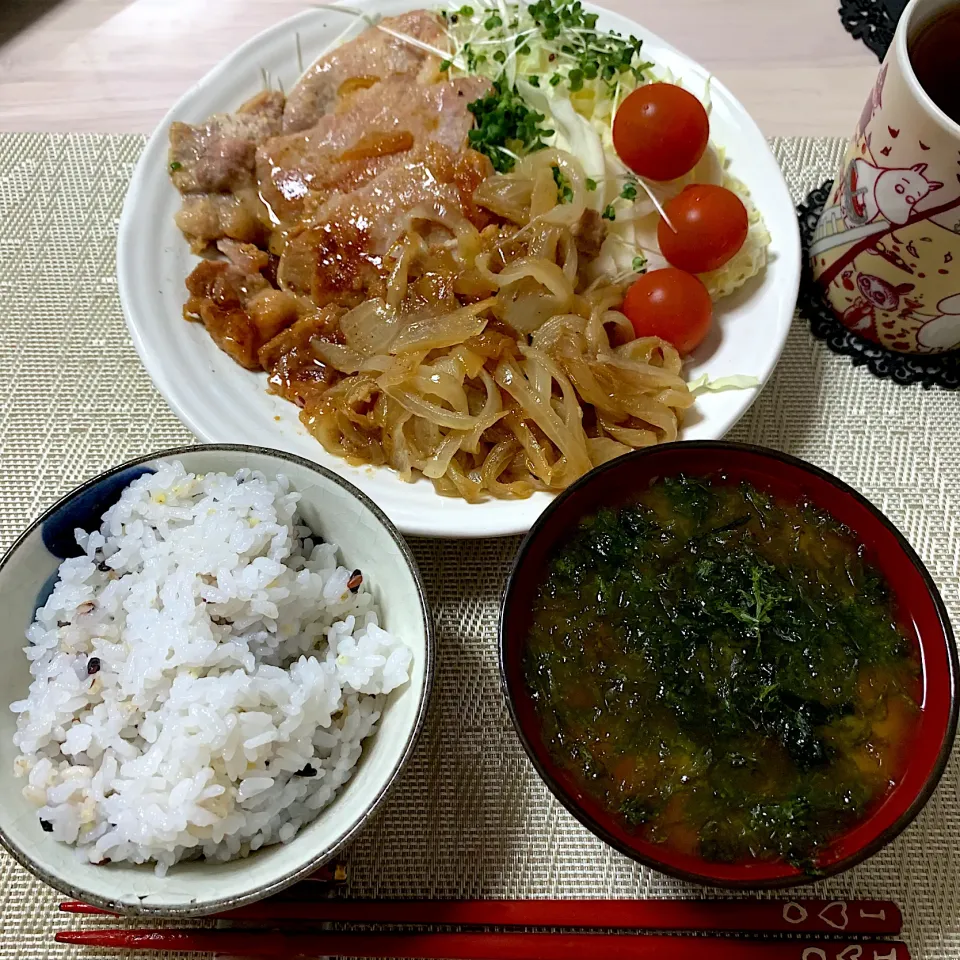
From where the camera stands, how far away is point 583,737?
1495 millimetres

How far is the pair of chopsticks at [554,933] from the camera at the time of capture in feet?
5.26

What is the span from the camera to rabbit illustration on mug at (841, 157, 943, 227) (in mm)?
1818

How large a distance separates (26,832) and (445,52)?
92.8 inches

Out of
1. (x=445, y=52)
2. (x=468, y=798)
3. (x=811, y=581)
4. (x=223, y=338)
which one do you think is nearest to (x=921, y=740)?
(x=811, y=581)

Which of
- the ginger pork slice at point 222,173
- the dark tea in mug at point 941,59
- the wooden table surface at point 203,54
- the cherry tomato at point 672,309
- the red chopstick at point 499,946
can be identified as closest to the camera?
the red chopstick at point 499,946

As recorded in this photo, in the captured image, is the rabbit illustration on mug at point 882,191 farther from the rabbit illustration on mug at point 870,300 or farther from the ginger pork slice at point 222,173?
the ginger pork slice at point 222,173

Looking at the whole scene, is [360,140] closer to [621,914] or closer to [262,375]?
[262,375]

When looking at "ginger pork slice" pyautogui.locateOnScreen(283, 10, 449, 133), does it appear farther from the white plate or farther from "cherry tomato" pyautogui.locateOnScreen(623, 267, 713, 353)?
"cherry tomato" pyautogui.locateOnScreen(623, 267, 713, 353)

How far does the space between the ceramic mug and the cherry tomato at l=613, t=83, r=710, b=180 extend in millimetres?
416

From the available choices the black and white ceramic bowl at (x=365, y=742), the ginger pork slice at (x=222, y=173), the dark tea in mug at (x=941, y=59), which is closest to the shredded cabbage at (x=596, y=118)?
the dark tea in mug at (x=941, y=59)

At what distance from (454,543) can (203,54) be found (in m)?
2.28

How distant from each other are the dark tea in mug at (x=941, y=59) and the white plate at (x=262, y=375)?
0.43 m

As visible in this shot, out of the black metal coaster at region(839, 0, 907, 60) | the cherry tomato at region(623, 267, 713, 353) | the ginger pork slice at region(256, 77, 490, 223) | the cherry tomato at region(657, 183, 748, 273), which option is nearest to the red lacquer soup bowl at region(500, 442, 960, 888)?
the cherry tomato at region(623, 267, 713, 353)

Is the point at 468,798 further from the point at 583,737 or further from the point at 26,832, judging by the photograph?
the point at 26,832
